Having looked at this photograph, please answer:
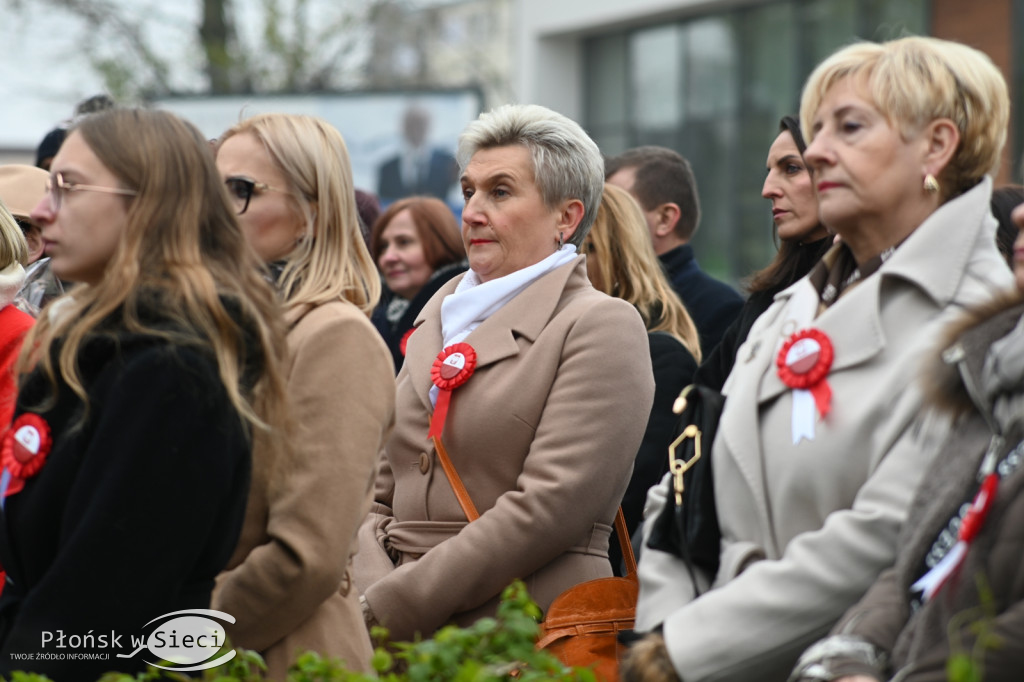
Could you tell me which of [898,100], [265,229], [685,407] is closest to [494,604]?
[685,407]

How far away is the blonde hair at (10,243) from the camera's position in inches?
170

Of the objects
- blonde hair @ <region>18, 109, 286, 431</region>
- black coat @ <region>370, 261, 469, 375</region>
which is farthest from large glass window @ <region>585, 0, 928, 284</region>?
blonde hair @ <region>18, 109, 286, 431</region>

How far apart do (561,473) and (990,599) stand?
160 cm

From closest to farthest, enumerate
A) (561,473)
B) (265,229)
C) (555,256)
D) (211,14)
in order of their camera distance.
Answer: (265,229), (561,473), (555,256), (211,14)

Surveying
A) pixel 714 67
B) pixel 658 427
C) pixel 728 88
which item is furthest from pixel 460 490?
pixel 714 67

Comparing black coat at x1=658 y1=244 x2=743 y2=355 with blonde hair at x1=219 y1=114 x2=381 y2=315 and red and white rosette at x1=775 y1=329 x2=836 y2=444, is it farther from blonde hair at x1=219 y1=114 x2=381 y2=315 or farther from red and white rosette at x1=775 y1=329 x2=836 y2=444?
red and white rosette at x1=775 y1=329 x2=836 y2=444

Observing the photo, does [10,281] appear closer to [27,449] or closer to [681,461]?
[27,449]

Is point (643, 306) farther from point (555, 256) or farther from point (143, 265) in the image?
point (143, 265)

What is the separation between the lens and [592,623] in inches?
134

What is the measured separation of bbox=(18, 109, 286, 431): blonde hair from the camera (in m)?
2.71

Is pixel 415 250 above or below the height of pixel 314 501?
below

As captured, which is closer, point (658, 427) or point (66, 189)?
point (66, 189)

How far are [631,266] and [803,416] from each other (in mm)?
2430

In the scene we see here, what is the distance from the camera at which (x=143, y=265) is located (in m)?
2.80
